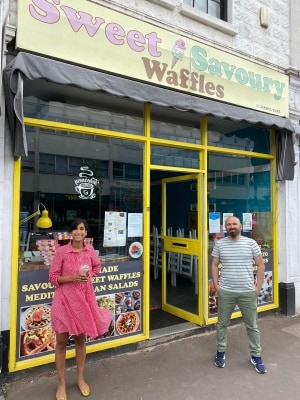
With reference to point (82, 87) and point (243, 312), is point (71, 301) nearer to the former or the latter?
point (243, 312)

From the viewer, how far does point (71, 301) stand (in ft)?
9.80

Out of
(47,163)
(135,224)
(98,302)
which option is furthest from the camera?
(135,224)

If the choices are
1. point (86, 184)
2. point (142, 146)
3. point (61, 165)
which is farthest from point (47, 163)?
point (142, 146)

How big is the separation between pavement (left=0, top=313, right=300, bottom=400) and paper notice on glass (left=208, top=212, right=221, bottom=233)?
1.61 m

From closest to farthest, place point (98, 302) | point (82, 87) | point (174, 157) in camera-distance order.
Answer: point (82, 87) → point (98, 302) → point (174, 157)

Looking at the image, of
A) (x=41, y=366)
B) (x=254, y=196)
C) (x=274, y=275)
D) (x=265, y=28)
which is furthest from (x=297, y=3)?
(x=41, y=366)

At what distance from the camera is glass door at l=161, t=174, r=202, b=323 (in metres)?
5.11

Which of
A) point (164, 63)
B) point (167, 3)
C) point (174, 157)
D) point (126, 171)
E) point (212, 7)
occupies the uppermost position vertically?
point (212, 7)

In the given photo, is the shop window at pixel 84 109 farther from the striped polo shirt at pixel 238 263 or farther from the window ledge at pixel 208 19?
the striped polo shirt at pixel 238 263

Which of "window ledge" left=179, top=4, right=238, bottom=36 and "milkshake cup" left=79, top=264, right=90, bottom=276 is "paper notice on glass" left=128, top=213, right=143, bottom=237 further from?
"window ledge" left=179, top=4, right=238, bottom=36

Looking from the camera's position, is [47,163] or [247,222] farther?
[247,222]

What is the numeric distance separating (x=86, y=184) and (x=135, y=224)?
33.6 inches

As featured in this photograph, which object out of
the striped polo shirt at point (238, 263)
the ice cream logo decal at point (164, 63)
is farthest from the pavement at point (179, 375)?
the ice cream logo decal at point (164, 63)

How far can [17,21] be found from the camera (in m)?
3.39
